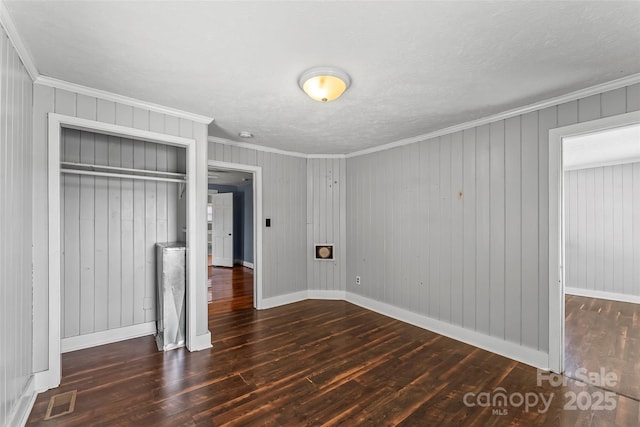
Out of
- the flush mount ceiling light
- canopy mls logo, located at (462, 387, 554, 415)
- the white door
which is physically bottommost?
canopy mls logo, located at (462, 387, 554, 415)

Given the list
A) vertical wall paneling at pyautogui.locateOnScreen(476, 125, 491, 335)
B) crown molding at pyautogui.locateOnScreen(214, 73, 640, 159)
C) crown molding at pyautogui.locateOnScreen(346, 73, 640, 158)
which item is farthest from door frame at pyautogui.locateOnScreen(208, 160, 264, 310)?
vertical wall paneling at pyautogui.locateOnScreen(476, 125, 491, 335)

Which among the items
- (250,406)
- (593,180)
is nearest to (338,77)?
(250,406)

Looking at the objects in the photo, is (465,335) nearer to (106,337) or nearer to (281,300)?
(281,300)

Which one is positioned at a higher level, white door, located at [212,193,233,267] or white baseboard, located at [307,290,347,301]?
white door, located at [212,193,233,267]

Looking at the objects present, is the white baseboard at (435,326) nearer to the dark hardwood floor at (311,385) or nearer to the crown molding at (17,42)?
the dark hardwood floor at (311,385)

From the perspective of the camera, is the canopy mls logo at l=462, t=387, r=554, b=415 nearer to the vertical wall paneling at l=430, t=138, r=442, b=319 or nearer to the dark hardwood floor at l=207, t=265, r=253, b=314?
the vertical wall paneling at l=430, t=138, r=442, b=319

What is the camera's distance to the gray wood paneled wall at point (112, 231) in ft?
9.89

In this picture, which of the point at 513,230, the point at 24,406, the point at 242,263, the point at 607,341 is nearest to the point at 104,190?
the point at 24,406

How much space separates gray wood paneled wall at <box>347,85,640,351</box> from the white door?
4.73 meters

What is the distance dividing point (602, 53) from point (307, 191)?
3762 mm

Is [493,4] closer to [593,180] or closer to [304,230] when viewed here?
[304,230]

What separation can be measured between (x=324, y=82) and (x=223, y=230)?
6.83 m

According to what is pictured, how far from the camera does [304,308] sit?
4.38m

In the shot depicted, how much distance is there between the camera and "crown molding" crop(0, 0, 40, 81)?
1525 mm
